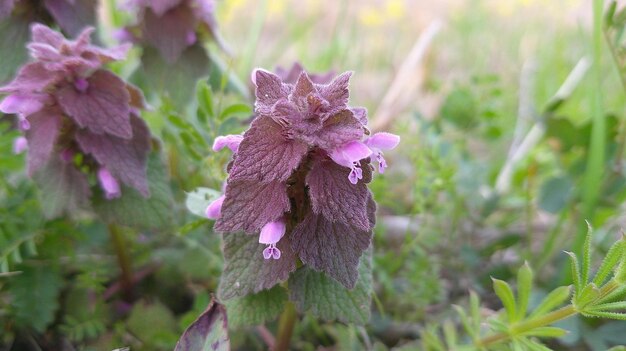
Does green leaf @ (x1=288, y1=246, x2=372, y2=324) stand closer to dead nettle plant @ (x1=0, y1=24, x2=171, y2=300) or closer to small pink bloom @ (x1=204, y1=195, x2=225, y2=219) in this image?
small pink bloom @ (x1=204, y1=195, x2=225, y2=219)

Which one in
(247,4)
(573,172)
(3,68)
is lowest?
(573,172)

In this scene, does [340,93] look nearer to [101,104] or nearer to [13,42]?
[101,104]

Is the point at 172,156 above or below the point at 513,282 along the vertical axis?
above

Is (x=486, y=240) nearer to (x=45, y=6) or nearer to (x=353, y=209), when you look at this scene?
(x=353, y=209)

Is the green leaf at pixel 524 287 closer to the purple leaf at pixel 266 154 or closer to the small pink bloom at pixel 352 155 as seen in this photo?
the small pink bloom at pixel 352 155

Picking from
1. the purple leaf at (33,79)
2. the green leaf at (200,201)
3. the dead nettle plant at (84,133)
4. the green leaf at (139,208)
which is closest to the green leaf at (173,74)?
the dead nettle plant at (84,133)

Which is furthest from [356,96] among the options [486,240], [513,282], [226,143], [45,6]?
[226,143]
